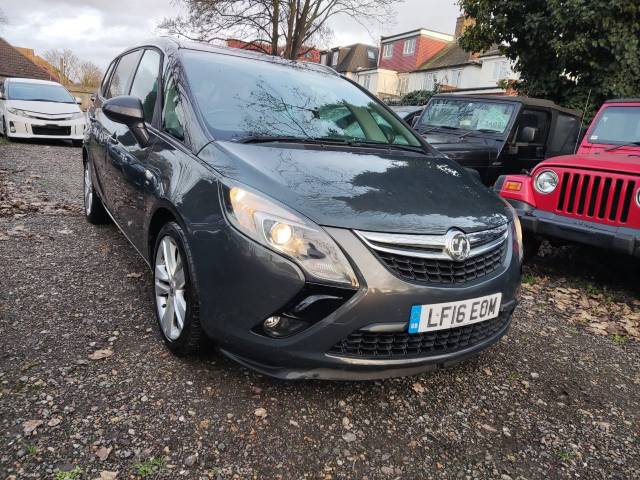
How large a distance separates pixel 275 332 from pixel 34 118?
11030 mm

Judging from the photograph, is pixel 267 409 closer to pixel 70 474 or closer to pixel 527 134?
pixel 70 474

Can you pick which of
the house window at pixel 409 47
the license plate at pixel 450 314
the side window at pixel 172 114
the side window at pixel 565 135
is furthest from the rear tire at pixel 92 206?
the house window at pixel 409 47

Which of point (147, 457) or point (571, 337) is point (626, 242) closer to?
point (571, 337)

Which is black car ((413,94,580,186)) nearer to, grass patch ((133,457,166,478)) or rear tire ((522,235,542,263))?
rear tire ((522,235,542,263))

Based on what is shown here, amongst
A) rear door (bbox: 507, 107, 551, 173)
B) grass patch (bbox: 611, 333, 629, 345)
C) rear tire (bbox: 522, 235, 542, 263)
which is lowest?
grass patch (bbox: 611, 333, 629, 345)

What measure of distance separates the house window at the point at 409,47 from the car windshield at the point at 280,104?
37.6 meters

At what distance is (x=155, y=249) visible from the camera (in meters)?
2.72

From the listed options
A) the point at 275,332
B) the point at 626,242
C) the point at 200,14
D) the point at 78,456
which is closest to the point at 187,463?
the point at 78,456

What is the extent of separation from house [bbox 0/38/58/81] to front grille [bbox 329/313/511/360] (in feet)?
110

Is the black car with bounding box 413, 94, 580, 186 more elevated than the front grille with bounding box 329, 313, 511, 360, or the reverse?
the black car with bounding box 413, 94, 580, 186

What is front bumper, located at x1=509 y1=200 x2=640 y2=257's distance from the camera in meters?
3.74

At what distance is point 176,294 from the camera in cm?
249

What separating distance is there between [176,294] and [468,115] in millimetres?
5805

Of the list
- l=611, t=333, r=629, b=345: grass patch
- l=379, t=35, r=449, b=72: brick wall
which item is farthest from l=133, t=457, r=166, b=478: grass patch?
l=379, t=35, r=449, b=72: brick wall
